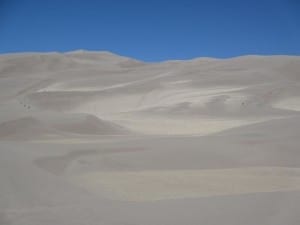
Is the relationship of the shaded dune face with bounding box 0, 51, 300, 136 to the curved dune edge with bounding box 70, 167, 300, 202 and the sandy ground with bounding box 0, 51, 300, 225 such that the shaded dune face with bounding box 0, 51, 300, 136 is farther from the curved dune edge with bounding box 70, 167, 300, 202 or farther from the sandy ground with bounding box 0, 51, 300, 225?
the curved dune edge with bounding box 70, 167, 300, 202

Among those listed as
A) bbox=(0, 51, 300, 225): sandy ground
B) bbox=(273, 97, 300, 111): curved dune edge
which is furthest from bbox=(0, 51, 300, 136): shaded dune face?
bbox=(0, 51, 300, 225): sandy ground

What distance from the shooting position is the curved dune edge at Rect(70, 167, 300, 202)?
429 cm

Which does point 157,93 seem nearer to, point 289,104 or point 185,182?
point 289,104

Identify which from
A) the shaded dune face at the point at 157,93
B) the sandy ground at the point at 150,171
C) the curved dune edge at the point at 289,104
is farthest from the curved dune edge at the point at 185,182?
the curved dune edge at the point at 289,104

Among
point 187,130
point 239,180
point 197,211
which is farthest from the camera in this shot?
point 187,130

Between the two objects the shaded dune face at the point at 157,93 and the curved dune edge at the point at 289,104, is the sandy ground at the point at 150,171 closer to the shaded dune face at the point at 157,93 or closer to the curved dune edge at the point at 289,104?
the shaded dune face at the point at 157,93

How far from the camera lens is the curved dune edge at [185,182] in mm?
4285

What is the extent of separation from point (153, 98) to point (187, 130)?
1032 cm

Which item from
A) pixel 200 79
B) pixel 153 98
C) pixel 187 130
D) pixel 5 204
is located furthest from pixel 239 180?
pixel 200 79

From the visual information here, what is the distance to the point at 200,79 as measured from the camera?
25438 millimetres

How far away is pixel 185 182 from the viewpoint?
4.86 m

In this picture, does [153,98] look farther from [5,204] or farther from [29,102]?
[5,204]

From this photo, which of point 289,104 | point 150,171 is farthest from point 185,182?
point 289,104

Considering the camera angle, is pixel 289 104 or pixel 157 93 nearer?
pixel 289 104
